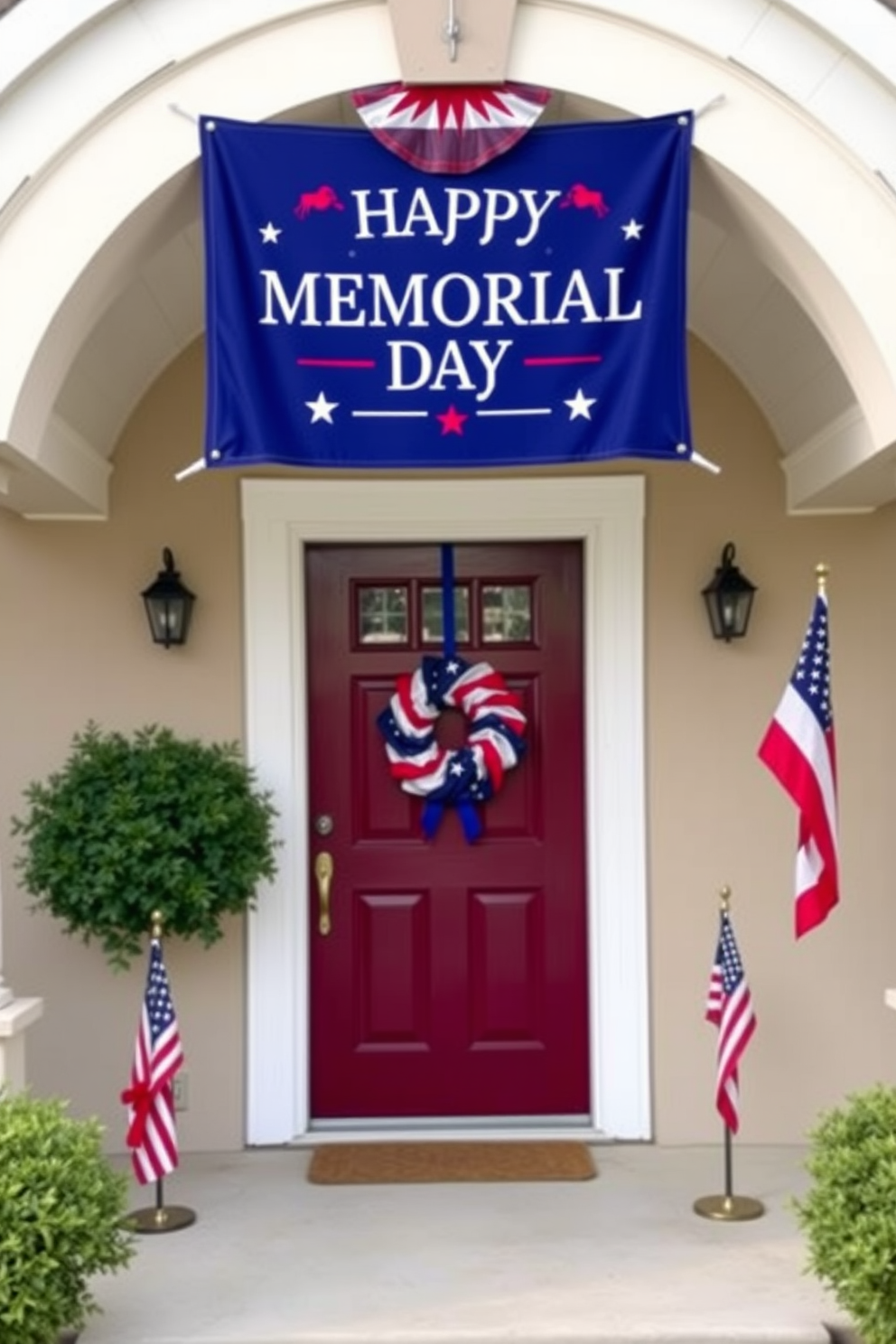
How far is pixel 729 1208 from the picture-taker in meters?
4.34

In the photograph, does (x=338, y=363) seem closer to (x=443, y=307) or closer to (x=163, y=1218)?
(x=443, y=307)

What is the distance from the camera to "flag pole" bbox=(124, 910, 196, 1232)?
424cm

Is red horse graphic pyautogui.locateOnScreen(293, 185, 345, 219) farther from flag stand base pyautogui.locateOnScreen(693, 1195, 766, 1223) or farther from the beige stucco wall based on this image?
flag stand base pyautogui.locateOnScreen(693, 1195, 766, 1223)

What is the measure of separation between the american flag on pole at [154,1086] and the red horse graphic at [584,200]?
8.52 ft

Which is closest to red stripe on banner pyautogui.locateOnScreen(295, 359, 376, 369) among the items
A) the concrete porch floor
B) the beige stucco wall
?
A: the beige stucco wall

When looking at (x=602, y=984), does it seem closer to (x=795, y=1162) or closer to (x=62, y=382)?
(x=795, y=1162)

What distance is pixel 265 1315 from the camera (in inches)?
141

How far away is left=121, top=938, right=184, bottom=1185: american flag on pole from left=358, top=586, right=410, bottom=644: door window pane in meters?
1.55

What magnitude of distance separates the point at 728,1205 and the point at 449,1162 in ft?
3.40

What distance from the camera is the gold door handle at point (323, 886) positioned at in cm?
512

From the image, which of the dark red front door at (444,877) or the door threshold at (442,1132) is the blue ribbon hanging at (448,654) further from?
the door threshold at (442,1132)

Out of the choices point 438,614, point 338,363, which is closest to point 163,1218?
point 438,614

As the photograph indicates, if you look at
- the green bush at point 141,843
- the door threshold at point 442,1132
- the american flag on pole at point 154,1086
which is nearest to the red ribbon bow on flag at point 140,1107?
the american flag on pole at point 154,1086

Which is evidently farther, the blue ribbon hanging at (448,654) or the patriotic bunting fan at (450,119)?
the blue ribbon hanging at (448,654)
